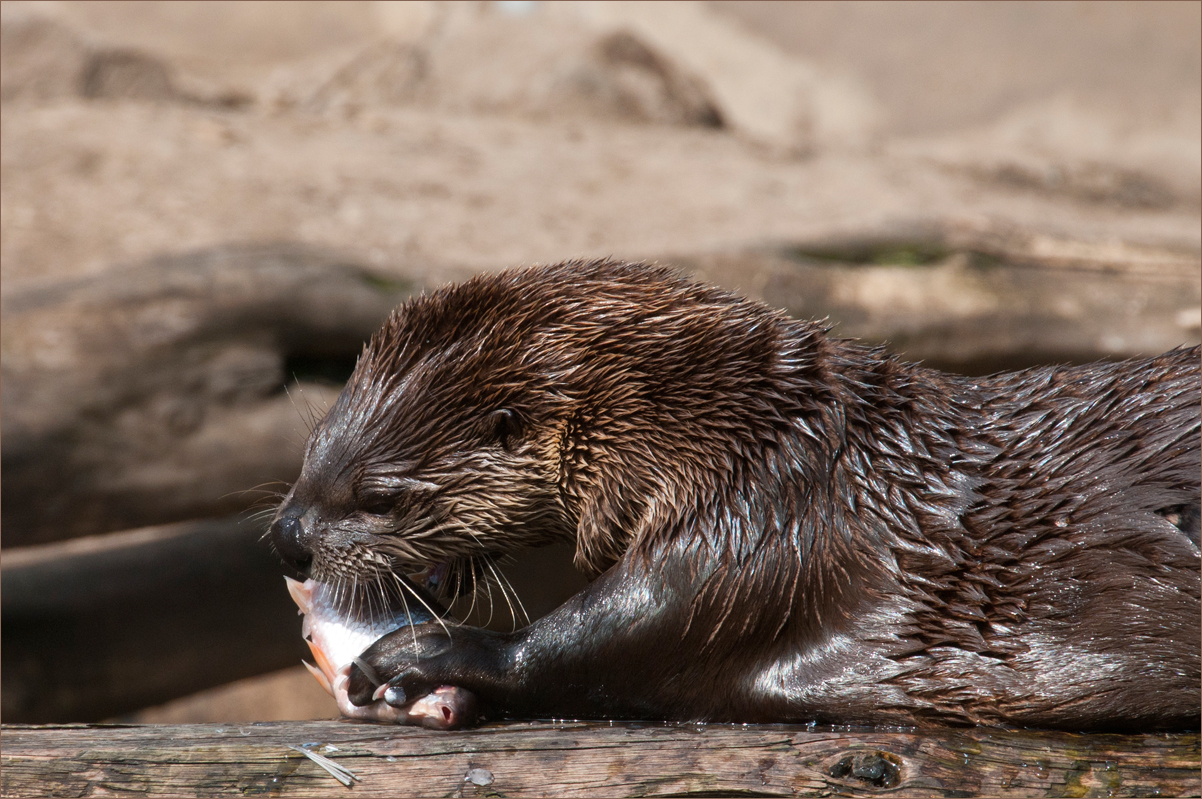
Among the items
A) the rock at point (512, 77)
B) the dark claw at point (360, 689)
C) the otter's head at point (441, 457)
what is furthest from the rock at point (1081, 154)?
the dark claw at point (360, 689)

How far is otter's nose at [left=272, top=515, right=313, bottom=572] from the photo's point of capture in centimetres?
224

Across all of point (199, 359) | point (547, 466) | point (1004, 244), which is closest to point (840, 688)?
point (547, 466)

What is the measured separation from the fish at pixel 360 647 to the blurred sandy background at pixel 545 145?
7.65ft

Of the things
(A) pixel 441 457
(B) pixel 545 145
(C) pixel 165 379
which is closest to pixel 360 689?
(A) pixel 441 457

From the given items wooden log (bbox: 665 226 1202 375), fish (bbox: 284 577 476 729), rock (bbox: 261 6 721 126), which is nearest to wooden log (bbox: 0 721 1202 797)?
fish (bbox: 284 577 476 729)

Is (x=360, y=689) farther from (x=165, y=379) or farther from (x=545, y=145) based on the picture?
(x=545, y=145)

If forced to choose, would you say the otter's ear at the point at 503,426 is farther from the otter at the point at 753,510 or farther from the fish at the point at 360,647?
the fish at the point at 360,647

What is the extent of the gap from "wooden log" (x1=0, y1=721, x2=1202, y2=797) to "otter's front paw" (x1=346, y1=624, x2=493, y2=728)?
0.08 meters

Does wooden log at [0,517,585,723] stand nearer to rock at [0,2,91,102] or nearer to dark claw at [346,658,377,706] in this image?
dark claw at [346,658,377,706]

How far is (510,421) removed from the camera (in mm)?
2217

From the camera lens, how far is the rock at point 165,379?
3756 mm

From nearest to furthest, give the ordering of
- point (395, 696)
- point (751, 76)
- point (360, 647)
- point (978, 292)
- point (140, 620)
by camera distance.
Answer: point (395, 696) < point (360, 647) < point (978, 292) < point (140, 620) < point (751, 76)

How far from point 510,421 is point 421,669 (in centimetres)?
52

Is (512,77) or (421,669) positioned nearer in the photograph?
(421,669)
